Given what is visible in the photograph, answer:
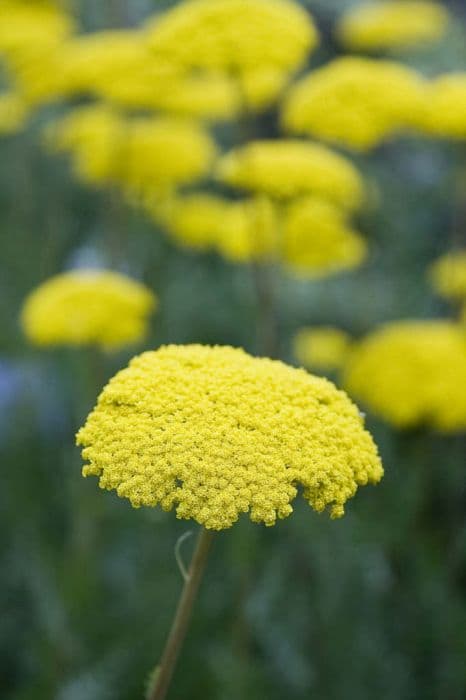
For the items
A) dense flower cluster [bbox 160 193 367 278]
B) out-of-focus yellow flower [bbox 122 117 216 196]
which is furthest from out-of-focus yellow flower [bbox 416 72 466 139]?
out-of-focus yellow flower [bbox 122 117 216 196]

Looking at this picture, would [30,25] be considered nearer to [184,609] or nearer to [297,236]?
[297,236]

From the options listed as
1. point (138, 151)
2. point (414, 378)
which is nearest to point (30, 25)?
point (138, 151)

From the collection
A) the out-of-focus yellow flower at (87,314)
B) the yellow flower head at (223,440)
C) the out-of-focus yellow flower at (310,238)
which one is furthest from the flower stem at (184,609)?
the out-of-focus yellow flower at (310,238)

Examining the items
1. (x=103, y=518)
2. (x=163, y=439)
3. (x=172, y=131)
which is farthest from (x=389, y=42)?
(x=163, y=439)

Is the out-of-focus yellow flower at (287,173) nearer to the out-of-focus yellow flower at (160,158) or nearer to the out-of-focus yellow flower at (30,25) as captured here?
the out-of-focus yellow flower at (160,158)

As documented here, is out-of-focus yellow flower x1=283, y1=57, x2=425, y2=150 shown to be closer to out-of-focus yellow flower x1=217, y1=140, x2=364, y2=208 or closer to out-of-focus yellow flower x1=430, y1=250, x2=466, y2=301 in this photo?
out-of-focus yellow flower x1=217, y1=140, x2=364, y2=208

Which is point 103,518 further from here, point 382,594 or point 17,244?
point 17,244

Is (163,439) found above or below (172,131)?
below
